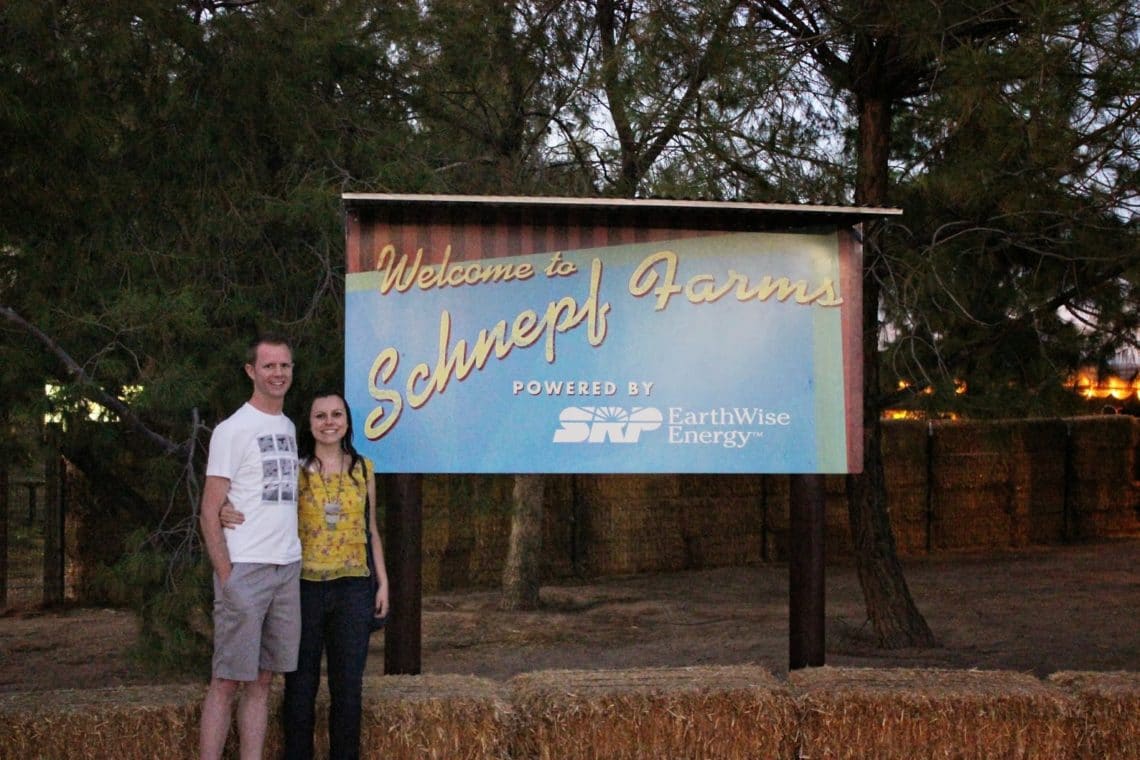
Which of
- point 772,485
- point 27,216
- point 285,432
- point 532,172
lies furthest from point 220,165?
point 772,485

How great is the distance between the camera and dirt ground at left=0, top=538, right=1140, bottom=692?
9.02 metres

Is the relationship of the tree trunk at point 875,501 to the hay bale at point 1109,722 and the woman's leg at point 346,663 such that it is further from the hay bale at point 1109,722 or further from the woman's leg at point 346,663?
the woman's leg at point 346,663

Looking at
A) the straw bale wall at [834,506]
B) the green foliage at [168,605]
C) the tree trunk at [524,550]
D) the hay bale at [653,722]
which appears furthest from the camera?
the straw bale wall at [834,506]

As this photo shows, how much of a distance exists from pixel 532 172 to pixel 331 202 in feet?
8.90

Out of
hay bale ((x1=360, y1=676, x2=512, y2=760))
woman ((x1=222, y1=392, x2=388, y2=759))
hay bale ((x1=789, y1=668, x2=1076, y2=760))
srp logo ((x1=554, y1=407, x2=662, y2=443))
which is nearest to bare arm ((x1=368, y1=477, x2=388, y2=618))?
woman ((x1=222, y1=392, x2=388, y2=759))

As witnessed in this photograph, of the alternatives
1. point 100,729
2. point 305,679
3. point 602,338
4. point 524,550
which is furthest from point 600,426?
point 524,550

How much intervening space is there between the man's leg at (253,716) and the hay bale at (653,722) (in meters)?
0.99

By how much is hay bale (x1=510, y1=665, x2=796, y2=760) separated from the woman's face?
4.15 ft

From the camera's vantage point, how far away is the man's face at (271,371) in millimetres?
4801

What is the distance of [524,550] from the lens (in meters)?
11.7

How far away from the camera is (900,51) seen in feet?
28.5

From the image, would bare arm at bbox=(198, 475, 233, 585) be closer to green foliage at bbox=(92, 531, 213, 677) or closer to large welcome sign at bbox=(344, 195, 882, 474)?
large welcome sign at bbox=(344, 195, 882, 474)

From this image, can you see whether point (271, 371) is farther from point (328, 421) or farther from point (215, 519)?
point (215, 519)

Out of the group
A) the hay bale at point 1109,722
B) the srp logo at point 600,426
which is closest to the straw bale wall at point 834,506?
the srp logo at point 600,426
